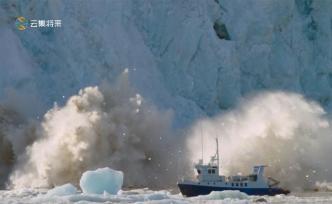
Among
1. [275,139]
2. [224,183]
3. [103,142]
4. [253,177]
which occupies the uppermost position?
[275,139]

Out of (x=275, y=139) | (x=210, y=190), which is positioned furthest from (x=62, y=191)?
(x=275, y=139)

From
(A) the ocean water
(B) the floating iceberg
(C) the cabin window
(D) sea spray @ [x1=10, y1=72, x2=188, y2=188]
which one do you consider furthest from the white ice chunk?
(C) the cabin window

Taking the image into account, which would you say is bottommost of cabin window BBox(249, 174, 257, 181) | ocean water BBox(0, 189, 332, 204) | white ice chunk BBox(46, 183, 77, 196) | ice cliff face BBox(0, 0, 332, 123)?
ocean water BBox(0, 189, 332, 204)

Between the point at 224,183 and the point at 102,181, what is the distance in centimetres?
758

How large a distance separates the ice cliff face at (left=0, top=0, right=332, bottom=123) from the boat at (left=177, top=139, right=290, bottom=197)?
8.09 meters

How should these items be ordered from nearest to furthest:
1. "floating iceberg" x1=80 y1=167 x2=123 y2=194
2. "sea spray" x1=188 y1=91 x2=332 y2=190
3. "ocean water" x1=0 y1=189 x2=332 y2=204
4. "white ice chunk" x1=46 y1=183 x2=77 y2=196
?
"ocean water" x1=0 y1=189 x2=332 y2=204
"white ice chunk" x1=46 y1=183 x2=77 y2=196
"floating iceberg" x1=80 y1=167 x2=123 y2=194
"sea spray" x1=188 y1=91 x2=332 y2=190

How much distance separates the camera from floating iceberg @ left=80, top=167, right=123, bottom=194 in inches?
1644

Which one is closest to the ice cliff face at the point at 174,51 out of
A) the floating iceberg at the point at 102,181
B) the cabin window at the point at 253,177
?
the cabin window at the point at 253,177

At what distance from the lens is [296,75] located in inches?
2400

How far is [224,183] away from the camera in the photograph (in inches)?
1879

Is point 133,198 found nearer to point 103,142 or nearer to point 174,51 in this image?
point 103,142

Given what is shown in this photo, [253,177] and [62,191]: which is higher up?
[253,177]

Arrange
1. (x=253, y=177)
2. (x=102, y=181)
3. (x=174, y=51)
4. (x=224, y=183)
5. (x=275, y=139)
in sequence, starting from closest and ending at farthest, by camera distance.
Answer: (x=102, y=181)
(x=224, y=183)
(x=253, y=177)
(x=275, y=139)
(x=174, y=51)

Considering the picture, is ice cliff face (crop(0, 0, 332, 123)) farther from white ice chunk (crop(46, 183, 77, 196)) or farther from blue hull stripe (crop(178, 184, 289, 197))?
white ice chunk (crop(46, 183, 77, 196))
